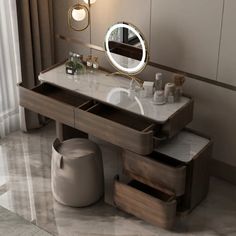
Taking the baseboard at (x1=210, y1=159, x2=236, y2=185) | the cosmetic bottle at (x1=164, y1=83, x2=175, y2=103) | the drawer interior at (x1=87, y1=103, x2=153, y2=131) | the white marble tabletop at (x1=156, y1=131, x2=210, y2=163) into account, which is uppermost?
the cosmetic bottle at (x1=164, y1=83, x2=175, y2=103)

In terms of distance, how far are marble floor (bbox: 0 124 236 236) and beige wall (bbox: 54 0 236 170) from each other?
0.34m

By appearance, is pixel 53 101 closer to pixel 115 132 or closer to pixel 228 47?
pixel 115 132

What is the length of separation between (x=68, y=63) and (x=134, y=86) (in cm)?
50

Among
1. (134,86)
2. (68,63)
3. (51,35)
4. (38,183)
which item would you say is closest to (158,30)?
(134,86)

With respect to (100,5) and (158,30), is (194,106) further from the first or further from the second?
(100,5)

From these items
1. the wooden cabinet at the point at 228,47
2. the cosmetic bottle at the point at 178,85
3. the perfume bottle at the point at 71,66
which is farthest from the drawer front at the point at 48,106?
the wooden cabinet at the point at 228,47

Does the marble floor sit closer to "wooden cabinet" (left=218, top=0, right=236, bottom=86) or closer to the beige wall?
A: the beige wall

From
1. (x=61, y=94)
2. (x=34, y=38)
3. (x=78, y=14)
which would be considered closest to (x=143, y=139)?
(x=61, y=94)

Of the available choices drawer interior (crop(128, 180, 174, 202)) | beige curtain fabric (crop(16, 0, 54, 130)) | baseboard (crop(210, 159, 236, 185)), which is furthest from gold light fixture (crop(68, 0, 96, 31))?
baseboard (crop(210, 159, 236, 185))

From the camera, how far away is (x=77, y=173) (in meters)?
3.38

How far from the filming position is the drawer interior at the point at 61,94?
3588 mm

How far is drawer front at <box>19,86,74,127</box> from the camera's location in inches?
135

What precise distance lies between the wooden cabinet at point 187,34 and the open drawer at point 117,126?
0.46 m

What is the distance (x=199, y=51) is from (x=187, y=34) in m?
0.12
